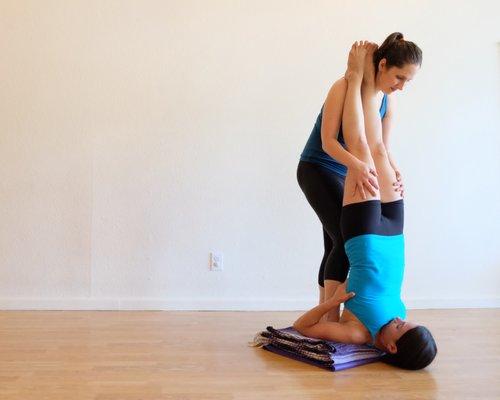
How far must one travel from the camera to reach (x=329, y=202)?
2.29 meters

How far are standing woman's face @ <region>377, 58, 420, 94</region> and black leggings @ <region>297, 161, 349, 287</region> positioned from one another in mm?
407

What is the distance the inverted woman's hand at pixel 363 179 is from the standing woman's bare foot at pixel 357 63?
0.36 metres

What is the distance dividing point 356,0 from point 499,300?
6.35 ft

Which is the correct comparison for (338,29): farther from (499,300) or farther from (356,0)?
(499,300)

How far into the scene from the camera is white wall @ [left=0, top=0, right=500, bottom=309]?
308cm

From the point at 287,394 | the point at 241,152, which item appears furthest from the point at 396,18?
the point at 287,394

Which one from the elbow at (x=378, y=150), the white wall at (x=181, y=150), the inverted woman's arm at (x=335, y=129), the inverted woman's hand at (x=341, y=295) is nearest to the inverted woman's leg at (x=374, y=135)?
the elbow at (x=378, y=150)

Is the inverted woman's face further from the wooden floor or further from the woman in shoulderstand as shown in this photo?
the wooden floor

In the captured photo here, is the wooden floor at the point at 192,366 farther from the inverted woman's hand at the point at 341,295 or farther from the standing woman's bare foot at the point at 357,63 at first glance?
the standing woman's bare foot at the point at 357,63

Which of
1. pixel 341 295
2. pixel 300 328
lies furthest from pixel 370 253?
pixel 300 328

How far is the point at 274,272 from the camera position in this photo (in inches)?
126

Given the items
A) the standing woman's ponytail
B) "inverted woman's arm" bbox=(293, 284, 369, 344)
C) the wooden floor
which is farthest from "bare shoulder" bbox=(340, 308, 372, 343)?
the standing woman's ponytail

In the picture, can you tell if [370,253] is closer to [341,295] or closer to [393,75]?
[341,295]

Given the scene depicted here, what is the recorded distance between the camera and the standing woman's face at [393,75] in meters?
2.17
